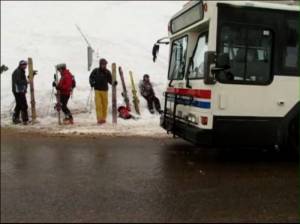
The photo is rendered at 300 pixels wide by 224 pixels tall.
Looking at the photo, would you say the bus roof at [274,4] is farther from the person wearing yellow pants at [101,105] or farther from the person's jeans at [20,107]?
the person's jeans at [20,107]

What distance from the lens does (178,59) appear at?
10.9m

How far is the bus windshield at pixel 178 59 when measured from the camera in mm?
10438

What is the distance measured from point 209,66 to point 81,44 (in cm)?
1537

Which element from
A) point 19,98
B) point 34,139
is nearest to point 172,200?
point 34,139

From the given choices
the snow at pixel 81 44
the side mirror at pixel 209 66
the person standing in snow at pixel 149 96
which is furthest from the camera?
the person standing in snow at pixel 149 96

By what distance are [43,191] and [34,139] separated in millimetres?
4746

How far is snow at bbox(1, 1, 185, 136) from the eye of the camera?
15008 mm

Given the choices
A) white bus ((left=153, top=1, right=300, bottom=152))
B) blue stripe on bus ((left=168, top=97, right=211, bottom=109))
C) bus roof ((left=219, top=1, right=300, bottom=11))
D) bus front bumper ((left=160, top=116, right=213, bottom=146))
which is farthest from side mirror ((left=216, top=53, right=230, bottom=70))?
bus front bumper ((left=160, top=116, right=213, bottom=146))

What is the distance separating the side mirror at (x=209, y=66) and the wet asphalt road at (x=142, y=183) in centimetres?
147

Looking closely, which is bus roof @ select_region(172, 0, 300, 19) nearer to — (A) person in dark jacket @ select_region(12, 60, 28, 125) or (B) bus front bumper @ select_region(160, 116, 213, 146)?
(B) bus front bumper @ select_region(160, 116, 213, 146)

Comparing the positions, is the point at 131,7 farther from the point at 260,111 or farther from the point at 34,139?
the point at 260,111

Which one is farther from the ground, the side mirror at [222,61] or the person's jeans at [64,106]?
the side mirror at [222,61]

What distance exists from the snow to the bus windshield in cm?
230

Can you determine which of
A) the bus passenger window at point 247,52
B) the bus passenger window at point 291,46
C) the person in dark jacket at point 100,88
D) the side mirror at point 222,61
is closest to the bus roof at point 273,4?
the bus passenger window at point 291,46
